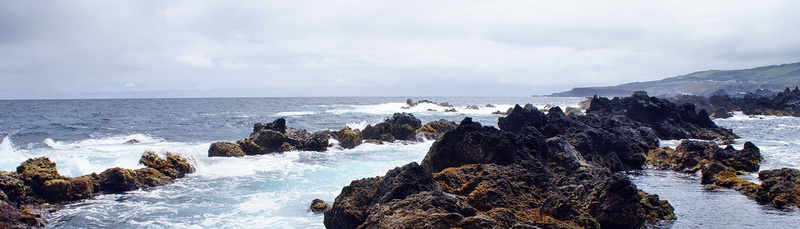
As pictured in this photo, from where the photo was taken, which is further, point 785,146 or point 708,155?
point 785,146

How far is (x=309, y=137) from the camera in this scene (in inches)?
915

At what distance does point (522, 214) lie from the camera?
7184 millimetres

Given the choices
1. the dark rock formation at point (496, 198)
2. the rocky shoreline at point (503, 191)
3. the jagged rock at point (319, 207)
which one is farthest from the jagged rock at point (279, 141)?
the dark rock formation at point (496, 198)

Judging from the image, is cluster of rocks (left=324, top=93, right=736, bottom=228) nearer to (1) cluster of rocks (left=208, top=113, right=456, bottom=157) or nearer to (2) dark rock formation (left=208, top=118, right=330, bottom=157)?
(1) cluster of rocks (left=208, top=113, right=456, bottom=157)

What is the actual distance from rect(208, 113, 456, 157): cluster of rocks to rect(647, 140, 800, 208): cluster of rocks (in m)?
8.78

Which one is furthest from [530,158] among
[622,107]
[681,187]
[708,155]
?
[622,107]

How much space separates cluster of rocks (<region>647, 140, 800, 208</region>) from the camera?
10219mm

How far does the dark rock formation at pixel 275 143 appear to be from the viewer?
19.2 m

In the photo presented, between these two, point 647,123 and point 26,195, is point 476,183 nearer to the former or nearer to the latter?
point 26,195

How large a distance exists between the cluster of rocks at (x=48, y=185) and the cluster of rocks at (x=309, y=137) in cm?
542

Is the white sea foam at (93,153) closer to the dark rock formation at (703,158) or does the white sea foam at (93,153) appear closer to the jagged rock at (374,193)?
the jagged rock at (374,193)

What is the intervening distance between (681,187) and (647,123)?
18.4m

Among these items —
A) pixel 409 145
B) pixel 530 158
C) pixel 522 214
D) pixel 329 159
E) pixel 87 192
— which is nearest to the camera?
pixel 522 214

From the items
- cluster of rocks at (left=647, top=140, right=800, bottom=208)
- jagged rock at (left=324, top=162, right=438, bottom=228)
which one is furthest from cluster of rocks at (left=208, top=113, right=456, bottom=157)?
cluster of rocks at (left=647, top=140, right=800, bottom=208)
